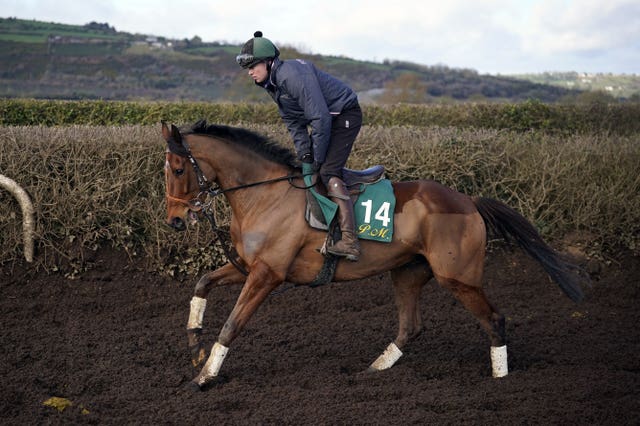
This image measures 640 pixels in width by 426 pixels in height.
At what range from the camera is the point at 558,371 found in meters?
5.95

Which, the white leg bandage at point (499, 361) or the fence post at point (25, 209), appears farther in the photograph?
the fence post at point (25, 209)

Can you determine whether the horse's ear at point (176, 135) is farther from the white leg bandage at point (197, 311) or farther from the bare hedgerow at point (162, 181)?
the bare hedgerow at point (162, 181)

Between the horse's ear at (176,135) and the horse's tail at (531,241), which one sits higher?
the horse's ear at (176,135)

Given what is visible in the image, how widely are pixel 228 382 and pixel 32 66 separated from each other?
2412 cm

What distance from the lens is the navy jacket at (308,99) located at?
542cm

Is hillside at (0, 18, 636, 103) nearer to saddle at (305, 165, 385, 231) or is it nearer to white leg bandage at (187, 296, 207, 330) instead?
saddle at (305, 165, 385, 231)

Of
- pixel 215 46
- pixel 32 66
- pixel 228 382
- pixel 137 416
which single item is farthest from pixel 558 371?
pixel 215 46

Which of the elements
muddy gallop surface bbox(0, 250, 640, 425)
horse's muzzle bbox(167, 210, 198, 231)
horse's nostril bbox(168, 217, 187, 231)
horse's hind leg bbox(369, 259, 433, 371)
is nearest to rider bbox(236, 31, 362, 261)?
horse's hind leg bbox(369, 259, 433, 371)

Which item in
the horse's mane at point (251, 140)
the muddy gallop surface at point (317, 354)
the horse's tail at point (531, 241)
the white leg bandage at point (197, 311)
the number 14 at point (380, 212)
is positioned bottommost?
the muddy gallop surface at point (317, 354)

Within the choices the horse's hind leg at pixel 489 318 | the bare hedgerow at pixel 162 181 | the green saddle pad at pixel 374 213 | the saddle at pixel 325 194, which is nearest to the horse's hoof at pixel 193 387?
the saddle at pixel 325 194

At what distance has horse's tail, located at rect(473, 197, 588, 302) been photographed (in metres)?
6.27

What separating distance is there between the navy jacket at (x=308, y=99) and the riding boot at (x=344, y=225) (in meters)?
0.27

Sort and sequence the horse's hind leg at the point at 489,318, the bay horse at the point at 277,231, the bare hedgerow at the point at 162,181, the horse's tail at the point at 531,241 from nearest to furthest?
the bay horse at the point at 277,231
the horse's hind leg at the point at 489,318
the horse's tail at the point at 531,241
the bare hedgerow at the point at 162,181

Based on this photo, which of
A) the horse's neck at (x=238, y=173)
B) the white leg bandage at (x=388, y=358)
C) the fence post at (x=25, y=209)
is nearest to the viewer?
the horse's neck at (x=238, y=173)
